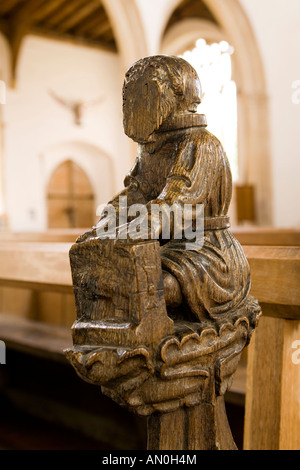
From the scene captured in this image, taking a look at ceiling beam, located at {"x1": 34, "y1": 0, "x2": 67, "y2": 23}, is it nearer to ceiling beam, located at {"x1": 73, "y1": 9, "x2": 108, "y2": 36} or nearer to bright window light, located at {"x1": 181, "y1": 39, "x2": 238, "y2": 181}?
ceiling beam, located at {"x1": 73, "y1": 9, "x2": 108, "y2": 36}

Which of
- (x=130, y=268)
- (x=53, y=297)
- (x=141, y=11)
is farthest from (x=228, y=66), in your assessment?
(x=130, y=268)

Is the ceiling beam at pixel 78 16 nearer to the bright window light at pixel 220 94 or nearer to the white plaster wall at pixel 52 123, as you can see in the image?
the white plaster wall at pixel 52 123

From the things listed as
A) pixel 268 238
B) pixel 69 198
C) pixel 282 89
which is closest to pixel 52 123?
pixel 69 198

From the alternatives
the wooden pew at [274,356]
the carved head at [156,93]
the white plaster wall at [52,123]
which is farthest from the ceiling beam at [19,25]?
the carved head at [156,93]

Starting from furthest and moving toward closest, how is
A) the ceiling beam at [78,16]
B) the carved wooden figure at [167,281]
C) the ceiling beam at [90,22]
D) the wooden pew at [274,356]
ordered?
the ceiling beam at [90,22] → the ceiling beam at [78,16] → the wooden pew at [274,356] → the carved wooden figure at [167,281]

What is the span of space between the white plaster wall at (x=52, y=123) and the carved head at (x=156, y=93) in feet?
31.0

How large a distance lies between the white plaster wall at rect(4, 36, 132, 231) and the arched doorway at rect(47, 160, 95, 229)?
0.23m

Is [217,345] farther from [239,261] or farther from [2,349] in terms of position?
[2,349]

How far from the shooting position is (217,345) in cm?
84

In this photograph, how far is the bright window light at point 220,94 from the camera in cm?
964

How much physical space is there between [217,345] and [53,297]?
214 cm

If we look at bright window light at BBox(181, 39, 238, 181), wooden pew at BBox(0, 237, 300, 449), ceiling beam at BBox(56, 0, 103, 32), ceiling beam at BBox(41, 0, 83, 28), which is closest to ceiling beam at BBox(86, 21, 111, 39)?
ceiling beam at BBox(56, 0, 103, 32)

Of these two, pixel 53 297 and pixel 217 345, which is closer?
pixel 217 345

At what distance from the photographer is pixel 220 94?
9812 mm
